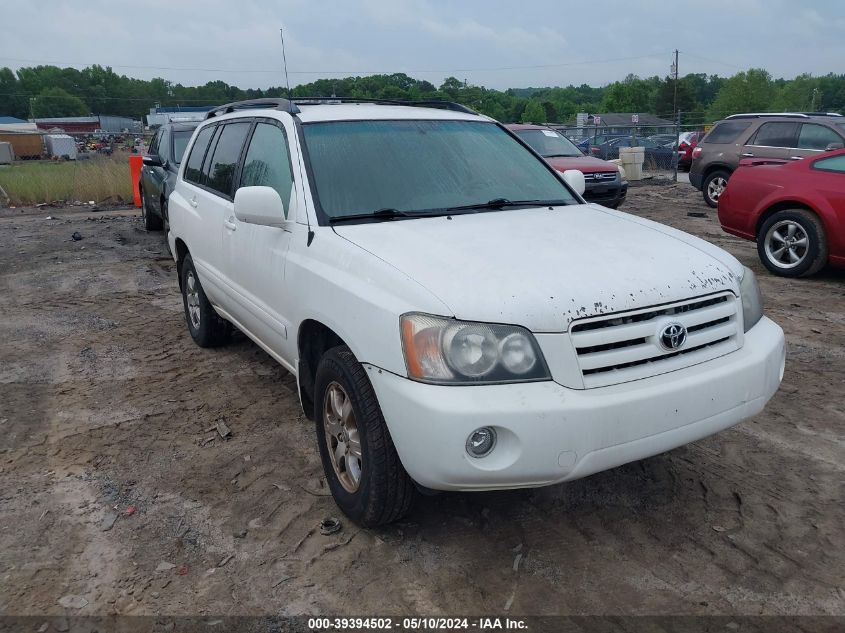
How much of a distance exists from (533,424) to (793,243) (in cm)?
655

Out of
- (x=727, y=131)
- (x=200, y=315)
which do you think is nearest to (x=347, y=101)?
(x=200, y=315)

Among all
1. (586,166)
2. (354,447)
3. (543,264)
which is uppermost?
(543,264)

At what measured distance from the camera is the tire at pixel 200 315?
18.3 ft

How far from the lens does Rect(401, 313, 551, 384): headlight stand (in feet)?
8.51

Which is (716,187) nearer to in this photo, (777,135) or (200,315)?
(777,135)

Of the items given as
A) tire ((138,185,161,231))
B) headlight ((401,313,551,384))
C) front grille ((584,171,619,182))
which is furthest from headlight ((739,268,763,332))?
tire ((138,185,161,231))

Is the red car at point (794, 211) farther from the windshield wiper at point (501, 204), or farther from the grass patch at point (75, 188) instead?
the grass patch at point (75, 188)

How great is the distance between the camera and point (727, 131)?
1369 cm

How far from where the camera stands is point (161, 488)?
366 cm

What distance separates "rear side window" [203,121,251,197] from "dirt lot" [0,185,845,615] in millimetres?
1391

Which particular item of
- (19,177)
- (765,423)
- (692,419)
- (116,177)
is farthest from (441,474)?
(19,177)

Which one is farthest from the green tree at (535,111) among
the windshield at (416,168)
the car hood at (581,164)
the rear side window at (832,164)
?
the windshield at (416,168)

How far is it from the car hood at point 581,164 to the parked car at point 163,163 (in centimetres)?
615

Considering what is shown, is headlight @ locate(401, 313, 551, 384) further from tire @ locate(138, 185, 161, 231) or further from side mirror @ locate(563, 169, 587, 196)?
tire @ locate(138, 185, 161, 231)
